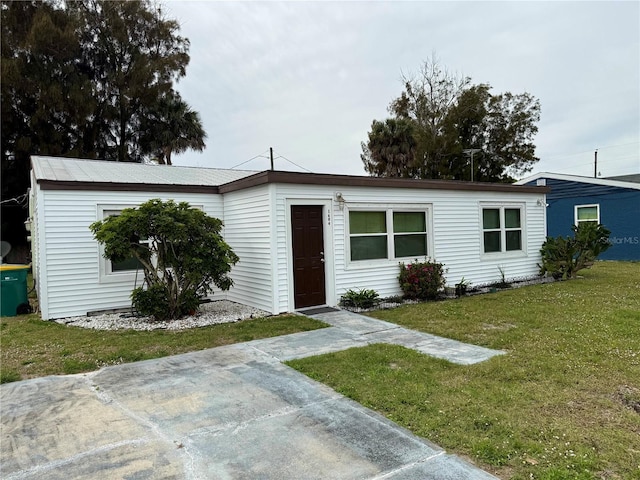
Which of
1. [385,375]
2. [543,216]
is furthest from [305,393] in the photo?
[543,216]

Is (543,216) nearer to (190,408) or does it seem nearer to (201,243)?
(201,243)

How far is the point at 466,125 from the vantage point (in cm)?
3023

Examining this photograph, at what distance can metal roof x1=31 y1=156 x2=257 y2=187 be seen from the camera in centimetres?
871

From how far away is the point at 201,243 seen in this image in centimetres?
741

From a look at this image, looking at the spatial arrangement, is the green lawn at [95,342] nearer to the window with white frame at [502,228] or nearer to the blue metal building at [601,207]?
the window with white frame at [502,228]

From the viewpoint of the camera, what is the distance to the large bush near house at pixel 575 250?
11195 mm

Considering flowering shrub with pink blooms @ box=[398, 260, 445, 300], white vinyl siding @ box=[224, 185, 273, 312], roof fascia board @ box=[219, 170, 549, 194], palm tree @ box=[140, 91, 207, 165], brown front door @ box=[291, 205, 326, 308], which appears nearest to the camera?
roof fascia board @ box=[219, 170, 549, 194]

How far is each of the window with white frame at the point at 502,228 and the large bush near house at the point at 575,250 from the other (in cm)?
84

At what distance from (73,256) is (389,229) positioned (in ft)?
20.9

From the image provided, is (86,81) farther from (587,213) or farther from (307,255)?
(587,213)

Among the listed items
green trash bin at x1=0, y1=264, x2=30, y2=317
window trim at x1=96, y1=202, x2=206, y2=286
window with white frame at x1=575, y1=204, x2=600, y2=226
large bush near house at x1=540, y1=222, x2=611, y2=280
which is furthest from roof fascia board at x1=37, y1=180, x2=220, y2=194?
window with white frame at x1=575, y1=204, x2=600, y2=226

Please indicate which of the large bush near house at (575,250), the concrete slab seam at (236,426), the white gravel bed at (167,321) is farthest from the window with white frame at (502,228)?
the concrete slab seam at (236,426)

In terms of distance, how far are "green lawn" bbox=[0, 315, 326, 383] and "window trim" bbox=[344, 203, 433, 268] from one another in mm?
1953

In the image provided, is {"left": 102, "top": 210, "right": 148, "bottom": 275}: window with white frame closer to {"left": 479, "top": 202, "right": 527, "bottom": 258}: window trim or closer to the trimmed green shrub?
the trimmed green shrub
